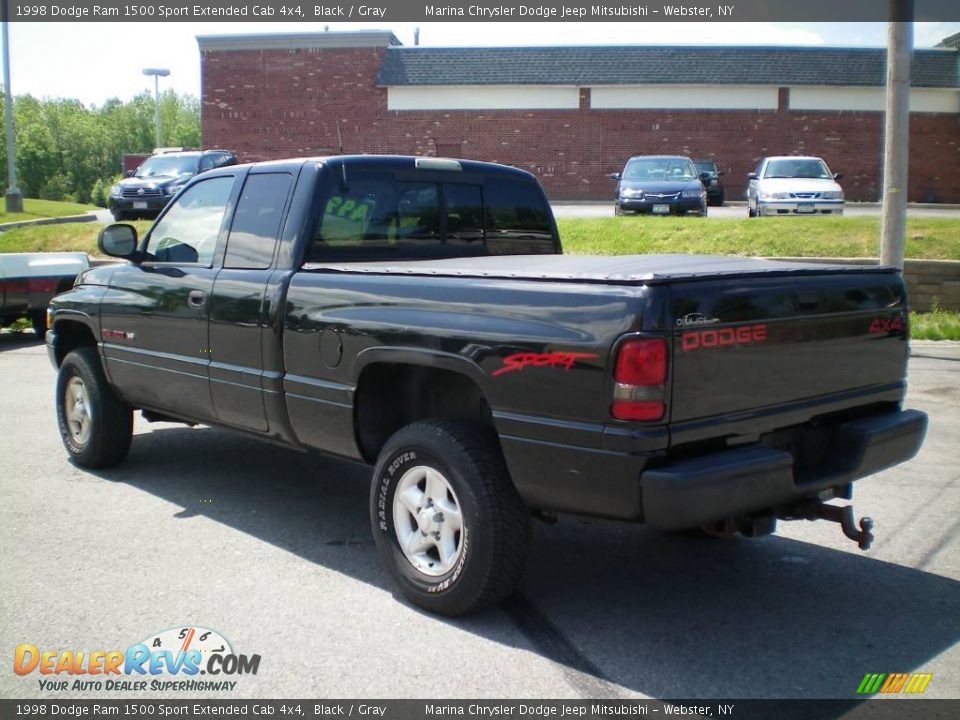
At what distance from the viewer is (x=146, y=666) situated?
3691 mm

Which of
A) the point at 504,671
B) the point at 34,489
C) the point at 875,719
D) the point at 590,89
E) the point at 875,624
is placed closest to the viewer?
the point at 875,719

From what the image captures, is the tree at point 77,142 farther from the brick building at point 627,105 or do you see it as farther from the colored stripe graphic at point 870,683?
the colored stripe graphic at point 870,683

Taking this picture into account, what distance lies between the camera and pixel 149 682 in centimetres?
359

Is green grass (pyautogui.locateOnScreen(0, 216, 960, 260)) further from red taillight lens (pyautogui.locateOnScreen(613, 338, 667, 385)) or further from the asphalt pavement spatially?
red taillight lens (pyautogui.locateOnScreen(613, 338, 667, 385))

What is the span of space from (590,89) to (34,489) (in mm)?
33121

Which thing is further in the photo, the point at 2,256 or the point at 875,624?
the point at 2,256

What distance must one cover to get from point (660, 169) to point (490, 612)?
17462 mm

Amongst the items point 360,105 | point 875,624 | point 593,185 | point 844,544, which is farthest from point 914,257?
point 360,105

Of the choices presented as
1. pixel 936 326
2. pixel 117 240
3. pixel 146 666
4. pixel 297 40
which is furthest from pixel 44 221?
pixel 146 666

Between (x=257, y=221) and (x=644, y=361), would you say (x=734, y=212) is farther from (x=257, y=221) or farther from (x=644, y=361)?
(x=644, y=361)

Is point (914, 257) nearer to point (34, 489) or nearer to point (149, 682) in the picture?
point (34, 489)

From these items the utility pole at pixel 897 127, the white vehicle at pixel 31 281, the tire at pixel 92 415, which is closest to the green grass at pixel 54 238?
the white vehicle at pixel 31 281

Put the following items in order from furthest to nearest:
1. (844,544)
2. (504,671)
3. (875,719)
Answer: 1. (844,544)
2. (504,671)
3. (875,719)

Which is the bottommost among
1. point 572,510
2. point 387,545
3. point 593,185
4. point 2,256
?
point 387,545
